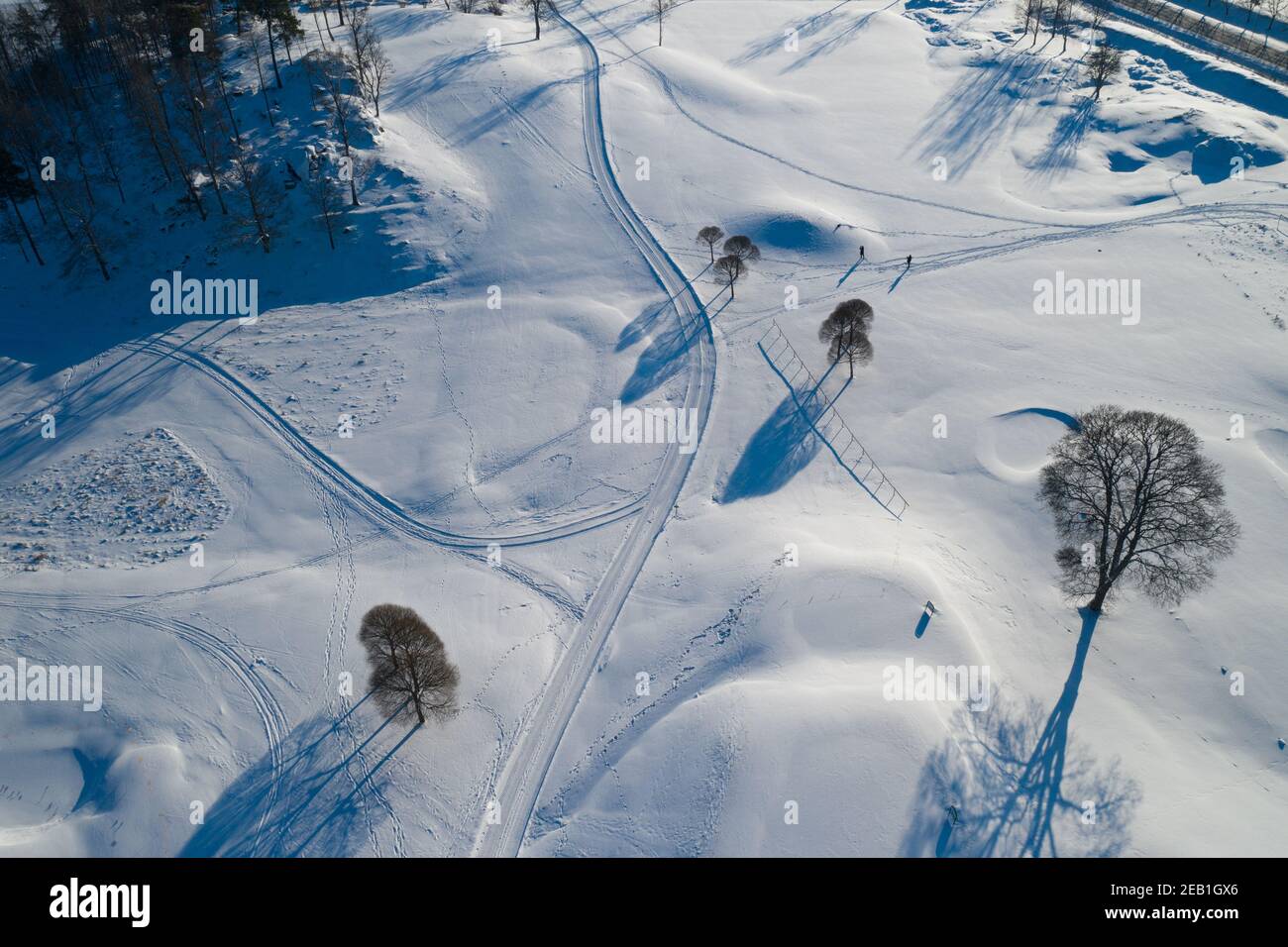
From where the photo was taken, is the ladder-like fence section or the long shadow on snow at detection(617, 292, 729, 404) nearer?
the ladder-like fence section

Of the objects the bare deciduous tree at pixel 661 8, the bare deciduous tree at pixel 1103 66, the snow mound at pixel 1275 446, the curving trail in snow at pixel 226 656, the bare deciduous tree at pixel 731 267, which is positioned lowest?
the curving trail in snow at pixel 226 656

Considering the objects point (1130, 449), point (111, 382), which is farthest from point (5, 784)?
point (1130, 449)

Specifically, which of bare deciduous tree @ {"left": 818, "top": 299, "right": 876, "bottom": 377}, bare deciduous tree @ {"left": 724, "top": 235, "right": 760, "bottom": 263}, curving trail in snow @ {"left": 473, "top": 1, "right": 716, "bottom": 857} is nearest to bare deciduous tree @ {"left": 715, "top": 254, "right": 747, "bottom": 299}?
bare deciduous tree @ {"left": 724, "top": 235, "right": 760, "bottom": 263}

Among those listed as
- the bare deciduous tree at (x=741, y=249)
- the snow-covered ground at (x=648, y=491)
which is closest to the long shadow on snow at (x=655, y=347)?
the snow-covered ground at (x=648, y=491)

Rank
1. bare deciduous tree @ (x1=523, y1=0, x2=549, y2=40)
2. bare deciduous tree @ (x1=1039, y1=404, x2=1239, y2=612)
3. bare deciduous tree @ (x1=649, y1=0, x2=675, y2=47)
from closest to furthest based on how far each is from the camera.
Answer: bare deciduous tree @ (x1=1039, y1=404, x2=1239, y2=612), bare deciduous tree @ (x1=523, y1=0, x2=549, y2=40), bare deciduous tree @ (x1=649, y1=0, x2=675, y2=47)

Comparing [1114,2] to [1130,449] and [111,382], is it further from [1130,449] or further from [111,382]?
[111,382]

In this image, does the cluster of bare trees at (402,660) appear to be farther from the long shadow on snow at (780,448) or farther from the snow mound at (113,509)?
the long shadow on snow at (780,448)

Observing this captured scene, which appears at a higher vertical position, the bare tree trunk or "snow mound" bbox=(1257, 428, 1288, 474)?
the bare tree trunk

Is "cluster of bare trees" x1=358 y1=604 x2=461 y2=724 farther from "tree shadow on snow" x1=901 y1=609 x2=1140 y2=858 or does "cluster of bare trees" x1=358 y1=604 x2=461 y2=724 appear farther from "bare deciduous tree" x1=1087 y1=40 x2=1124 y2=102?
"bare deciduous tree" x1=1087 y1=40 x2=1124 y2=102
